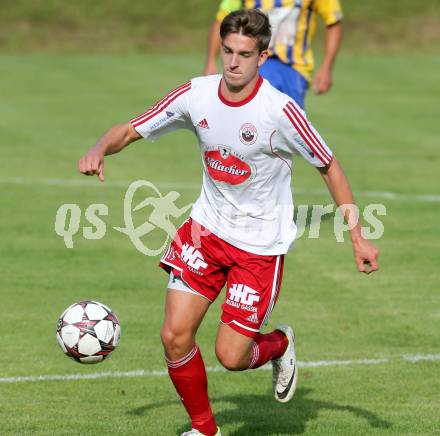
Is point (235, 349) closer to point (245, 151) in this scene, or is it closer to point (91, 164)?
point (245, 151)

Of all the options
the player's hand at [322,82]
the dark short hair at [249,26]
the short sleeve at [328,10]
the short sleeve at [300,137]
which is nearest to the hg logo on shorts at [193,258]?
the short sleeve at [300,137]

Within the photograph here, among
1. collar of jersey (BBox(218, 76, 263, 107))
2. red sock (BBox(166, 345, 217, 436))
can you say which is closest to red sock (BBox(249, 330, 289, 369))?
red sock (BBox(166, 345, 217, 436))

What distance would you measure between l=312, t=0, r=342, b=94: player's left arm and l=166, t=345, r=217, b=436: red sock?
647cm

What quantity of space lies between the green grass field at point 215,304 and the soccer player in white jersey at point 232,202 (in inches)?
24.1

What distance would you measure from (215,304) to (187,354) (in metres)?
3.27

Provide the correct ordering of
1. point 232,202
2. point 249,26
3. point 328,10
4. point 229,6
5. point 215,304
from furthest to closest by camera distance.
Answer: point 328,10 → point 229,6 → point 215,304 → point 232,202 → point 249,26

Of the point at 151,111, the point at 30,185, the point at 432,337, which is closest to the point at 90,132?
the point at 30,185

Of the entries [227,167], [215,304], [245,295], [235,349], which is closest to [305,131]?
[227,167]

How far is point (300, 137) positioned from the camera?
664 cm

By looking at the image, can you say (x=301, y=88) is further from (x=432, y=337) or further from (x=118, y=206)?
(x=432, y=337)

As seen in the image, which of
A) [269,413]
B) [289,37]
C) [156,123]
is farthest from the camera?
[289,37]

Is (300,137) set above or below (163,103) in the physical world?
below

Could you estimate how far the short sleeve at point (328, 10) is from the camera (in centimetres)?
1240

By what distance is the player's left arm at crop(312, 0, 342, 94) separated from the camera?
490 inches
